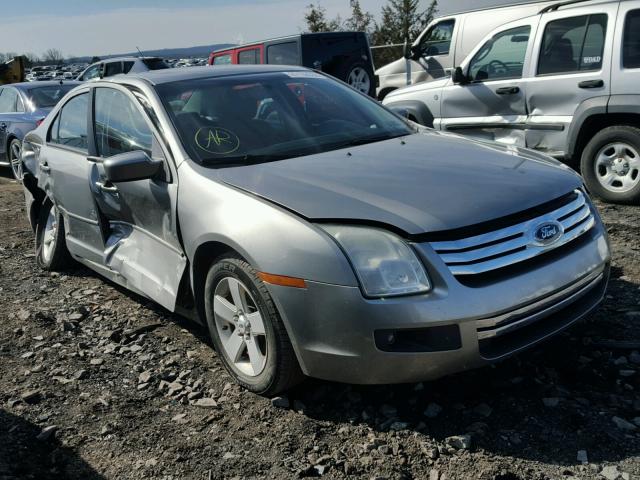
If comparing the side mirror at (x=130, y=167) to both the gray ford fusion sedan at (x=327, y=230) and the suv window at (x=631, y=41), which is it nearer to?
the gray ford fusion sedan at (x=327, y=230)

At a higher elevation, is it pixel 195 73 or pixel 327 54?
pixel 195 73

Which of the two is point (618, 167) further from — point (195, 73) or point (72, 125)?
point (72, 125)

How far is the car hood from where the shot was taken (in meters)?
2.81

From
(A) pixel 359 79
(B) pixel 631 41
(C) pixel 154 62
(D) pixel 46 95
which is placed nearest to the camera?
(B) pixel 631 41

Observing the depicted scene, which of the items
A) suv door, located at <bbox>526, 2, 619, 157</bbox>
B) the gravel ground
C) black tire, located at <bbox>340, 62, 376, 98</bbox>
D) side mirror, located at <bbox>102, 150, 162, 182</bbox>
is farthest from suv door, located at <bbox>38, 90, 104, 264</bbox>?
black tire, located at <bbox>340, 62, 376, 98</bbox>

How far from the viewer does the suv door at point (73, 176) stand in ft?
14.9

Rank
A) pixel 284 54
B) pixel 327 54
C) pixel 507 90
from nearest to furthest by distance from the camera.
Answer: pixel 507 90 → pixel 284 54 → pixel 327 54

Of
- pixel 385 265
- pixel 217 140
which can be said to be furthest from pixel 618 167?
pixel 385 265

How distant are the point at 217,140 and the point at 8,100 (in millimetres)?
9087

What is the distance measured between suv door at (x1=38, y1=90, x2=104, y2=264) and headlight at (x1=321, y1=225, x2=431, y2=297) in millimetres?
2337

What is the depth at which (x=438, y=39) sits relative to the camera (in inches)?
460

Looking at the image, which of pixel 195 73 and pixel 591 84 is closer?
pixel 195 73

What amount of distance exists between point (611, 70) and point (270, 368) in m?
4.81

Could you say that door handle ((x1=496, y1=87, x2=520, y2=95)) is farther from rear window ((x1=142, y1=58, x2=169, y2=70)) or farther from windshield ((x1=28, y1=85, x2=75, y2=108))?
rear window ((x1=142, y1=58, x2=169, y2=70))
